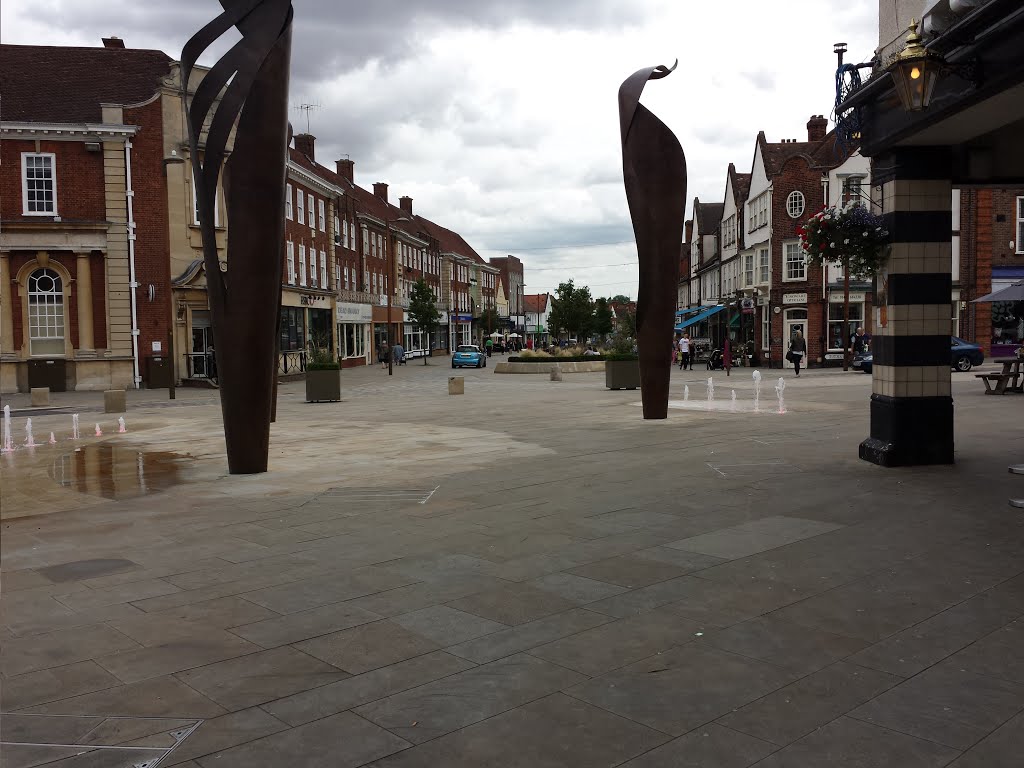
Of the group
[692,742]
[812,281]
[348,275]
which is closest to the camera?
[692,742]

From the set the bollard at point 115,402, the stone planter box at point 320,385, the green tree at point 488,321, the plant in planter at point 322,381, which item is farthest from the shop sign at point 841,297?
the green tree at point 488,321

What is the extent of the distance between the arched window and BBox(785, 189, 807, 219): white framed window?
113ft

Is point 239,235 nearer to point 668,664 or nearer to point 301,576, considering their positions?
point 301,576

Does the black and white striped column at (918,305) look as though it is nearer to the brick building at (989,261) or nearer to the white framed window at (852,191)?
the white framed window at (852,191)

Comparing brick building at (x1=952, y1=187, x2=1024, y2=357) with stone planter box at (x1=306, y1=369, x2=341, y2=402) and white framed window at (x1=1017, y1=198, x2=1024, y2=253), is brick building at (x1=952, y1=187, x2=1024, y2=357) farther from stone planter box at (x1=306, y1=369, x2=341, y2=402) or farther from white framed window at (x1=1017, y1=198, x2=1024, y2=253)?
stone planter box at (x1=306, y1=369, x2=341, y2=402)

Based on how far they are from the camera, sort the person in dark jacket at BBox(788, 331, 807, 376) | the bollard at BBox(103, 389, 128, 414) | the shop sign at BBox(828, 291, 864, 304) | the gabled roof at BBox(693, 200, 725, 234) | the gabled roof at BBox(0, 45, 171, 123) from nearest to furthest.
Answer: the bollard at BBox(103, 389, 128, 414) → the gabled roof at BBox(0, 45, 171, 123) → the person in dark jacket at BBox(788, 331, 807, 376) → the shop sign at BBox(828, 291, 864, 304) → the gabled roof at BBox(693, 200, 725, 234)

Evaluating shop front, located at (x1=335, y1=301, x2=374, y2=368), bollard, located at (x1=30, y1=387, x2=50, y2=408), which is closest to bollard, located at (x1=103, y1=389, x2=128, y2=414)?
bollard, located at (x1=30, y1=387, x2=50, y2=408)

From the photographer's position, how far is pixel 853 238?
992 centimetres

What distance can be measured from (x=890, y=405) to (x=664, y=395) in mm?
6448

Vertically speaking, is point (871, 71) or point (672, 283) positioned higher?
point (871, 71)

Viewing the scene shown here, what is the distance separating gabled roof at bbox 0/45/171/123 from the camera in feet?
105

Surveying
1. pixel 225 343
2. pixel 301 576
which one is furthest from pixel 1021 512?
pixel 225 343

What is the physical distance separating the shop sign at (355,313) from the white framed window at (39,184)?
2212cm

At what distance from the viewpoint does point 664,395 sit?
16219mm
